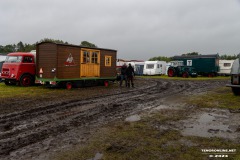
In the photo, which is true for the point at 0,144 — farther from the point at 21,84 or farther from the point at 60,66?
the point at 21,84

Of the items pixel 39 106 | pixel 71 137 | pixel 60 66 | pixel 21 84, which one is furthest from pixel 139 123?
pixel 21 84

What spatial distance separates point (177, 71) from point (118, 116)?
28938 mm

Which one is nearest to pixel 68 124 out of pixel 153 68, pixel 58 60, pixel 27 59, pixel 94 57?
pixel 58 60

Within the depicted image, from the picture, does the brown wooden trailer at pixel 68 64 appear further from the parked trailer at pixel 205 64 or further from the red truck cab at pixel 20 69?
the parked trailer at pixel 205 64

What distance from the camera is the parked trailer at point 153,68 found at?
41375mm

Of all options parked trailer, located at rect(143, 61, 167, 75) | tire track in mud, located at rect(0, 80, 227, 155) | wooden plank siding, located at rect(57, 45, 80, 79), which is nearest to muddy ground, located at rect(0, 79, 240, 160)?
tire track in mud, located at rect(0, 80, 227, 155)

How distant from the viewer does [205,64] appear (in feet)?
123

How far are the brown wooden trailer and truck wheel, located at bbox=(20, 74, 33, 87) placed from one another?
149 centimetres

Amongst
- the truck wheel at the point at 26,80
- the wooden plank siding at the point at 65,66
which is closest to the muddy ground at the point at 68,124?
the wooden plank siding at the point at 65,66

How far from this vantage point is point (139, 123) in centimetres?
716

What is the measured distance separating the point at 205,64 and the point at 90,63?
23871mm

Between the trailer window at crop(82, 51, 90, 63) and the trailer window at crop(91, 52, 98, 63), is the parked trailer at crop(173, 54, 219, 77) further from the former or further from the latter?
the trailer window at crop(82, 51, 90, 63)

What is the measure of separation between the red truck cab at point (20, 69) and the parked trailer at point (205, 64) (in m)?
26.3

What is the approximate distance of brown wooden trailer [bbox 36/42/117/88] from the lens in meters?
16.2
